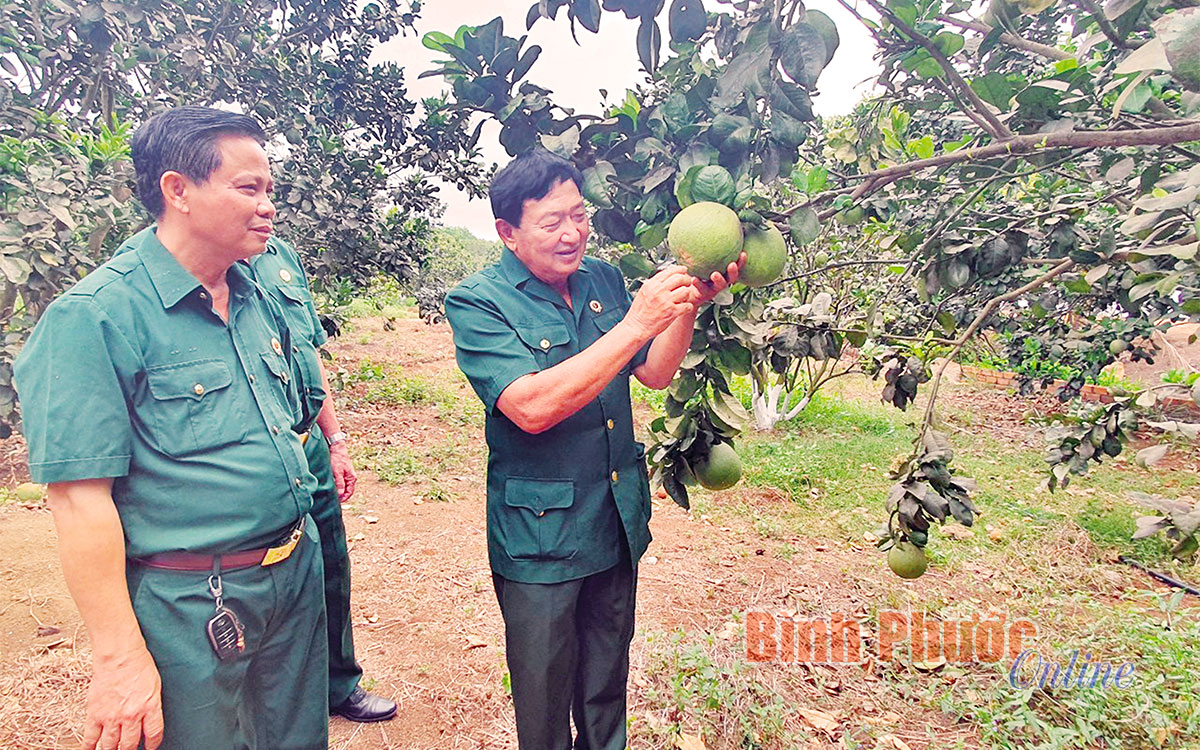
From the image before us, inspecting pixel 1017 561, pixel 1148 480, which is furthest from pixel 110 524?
pixel 1148 480

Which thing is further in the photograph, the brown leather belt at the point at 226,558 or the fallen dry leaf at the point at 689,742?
the fallen dry leaf at the point at 689,742

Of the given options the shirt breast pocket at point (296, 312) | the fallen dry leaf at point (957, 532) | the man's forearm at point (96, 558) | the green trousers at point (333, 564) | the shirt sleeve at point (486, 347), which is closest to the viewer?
the man's forearm at point (96, 558)

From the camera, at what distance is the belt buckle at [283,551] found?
1.45 metres

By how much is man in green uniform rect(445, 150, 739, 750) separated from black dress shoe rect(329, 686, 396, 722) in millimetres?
1001

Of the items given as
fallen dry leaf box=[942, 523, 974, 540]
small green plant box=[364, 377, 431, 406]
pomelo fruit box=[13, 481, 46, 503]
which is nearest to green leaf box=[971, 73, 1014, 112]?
fallen dry leaf box=[942, 523, 974, 540]

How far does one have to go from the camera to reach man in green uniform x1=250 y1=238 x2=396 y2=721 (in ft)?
6.01

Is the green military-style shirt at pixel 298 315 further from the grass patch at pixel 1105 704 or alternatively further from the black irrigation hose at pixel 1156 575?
the black irrigation hose at pixel 1156 575

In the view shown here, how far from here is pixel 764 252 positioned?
1.23 meters

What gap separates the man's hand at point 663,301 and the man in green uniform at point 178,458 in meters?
0.81

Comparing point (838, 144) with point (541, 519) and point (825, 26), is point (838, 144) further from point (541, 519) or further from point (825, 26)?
point (541, 519)

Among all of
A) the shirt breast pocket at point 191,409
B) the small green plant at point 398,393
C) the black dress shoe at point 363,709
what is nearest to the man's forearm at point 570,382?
the shirt breast pocket at point 191,409

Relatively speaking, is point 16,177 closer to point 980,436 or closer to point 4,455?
point 4,455

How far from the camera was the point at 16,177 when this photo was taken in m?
3.08

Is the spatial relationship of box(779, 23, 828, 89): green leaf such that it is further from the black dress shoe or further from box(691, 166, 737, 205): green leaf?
the black dress shoe
